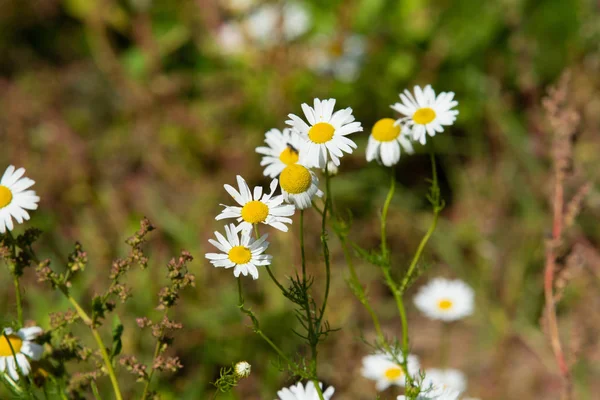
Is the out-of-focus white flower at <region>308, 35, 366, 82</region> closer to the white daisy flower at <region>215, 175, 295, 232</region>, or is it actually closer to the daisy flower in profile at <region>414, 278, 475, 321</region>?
the daisy flower in profile at <region>414, 278, 475, 321</region>

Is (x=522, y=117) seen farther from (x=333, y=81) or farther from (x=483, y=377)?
(x=483, y=377)

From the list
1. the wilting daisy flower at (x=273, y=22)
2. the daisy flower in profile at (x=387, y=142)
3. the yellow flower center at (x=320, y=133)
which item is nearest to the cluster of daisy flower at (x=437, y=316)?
the daisy flower in profile at (x=387, y=142)

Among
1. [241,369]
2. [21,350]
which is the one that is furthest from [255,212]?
[21,350]

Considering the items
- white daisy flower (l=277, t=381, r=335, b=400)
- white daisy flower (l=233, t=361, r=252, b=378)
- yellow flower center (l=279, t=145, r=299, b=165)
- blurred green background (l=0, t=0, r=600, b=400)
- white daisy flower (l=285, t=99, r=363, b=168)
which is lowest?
white daisy flower (l=233, t=361, r=252, b=378)

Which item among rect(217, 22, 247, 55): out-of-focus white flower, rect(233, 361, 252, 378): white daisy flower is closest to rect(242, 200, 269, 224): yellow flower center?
Answer: rect(233, 361, 252, 378): white daisy flower

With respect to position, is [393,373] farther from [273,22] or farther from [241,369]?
[273,22]

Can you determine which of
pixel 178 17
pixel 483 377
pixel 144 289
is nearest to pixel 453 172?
pixel 483 377
